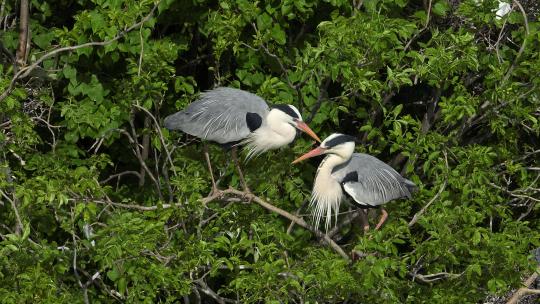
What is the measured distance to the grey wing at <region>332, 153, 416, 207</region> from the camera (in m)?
6.57

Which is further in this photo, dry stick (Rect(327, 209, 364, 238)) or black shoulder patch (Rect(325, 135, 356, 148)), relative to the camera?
dry stick (Rect(327, 209, 364, 238))

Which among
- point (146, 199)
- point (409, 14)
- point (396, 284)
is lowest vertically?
point (146, 199)

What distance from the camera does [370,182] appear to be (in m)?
6.56

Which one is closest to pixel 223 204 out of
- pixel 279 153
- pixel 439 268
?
pixel 279 153

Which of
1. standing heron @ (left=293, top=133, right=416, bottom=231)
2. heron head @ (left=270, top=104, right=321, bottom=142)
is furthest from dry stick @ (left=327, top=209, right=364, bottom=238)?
heron head @ (left=270, top=104, right=321, bottom=142)

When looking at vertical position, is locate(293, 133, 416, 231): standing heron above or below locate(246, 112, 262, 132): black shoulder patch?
below

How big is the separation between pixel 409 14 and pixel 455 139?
1253 mm

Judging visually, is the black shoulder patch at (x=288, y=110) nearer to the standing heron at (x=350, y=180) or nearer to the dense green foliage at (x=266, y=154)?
the dense green foliage at (x=266, y=154)

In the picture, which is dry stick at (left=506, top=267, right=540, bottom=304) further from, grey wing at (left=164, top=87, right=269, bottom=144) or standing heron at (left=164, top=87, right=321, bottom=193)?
grey wing at (left=164, top=87, right=269, bottom=144)

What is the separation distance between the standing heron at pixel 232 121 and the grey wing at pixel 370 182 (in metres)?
0.37

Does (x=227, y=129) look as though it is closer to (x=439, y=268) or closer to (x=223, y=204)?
(x=223, y=204)

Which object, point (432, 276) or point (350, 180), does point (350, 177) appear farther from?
point (432, 276)

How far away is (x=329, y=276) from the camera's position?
5.48 metres

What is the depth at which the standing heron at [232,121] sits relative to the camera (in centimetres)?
683
